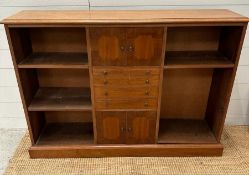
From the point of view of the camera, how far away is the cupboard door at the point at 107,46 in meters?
1.48

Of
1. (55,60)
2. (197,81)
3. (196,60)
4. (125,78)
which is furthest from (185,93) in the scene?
(55,60)

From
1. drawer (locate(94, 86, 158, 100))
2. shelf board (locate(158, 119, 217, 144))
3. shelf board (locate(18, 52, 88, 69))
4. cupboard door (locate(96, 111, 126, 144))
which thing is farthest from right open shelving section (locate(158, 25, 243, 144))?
shelf board (locate(18, 52, 88, 69))

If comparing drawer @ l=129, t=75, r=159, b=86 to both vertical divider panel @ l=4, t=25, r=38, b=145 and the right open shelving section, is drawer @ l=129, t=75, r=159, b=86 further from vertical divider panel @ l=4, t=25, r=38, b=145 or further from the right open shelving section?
vertical divider panel @ l=4, t=25, r=38, b=145

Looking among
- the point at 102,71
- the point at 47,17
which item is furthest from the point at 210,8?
the point at 47,17

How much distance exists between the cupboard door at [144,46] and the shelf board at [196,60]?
12 centimetres

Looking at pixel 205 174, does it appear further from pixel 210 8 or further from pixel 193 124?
pixel 210 8

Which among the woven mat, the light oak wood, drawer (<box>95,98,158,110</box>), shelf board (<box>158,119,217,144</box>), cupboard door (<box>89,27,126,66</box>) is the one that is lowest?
the woven mat

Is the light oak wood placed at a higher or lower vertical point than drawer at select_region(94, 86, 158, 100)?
lower

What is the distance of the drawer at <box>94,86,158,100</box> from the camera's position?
167 centimetres

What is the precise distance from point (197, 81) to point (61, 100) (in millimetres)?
1108

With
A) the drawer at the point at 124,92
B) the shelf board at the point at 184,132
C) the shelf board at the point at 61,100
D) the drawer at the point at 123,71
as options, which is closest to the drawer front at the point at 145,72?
the drawer at the point at 123,71

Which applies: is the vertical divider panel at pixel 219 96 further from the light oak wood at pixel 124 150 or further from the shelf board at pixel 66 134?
the shelf board at pixel 66 134

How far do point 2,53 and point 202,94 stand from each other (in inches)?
66.6

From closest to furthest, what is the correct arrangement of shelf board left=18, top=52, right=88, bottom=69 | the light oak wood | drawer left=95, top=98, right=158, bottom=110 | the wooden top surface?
the wooden top surface
shelf board left=18, top=52, right=88, bottom=69
drawer left=95, top=98, right=158, bottom=110
the light oak wood
